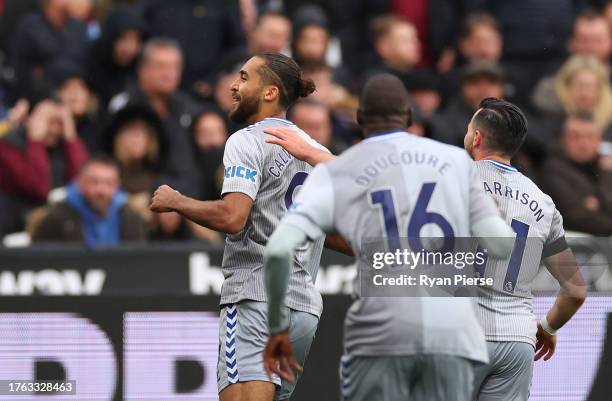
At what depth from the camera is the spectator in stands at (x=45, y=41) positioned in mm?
13539

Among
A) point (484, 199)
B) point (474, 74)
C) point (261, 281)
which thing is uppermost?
point (474, 74)

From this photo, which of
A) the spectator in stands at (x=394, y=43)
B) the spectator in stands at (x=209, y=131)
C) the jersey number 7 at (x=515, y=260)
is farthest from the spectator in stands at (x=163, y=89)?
the jersey number 7 at (x=515, y=260)

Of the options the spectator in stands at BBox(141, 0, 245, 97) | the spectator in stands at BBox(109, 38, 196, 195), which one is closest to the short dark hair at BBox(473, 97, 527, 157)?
the spectator in stands at BBox(109, 38, 196, 195)

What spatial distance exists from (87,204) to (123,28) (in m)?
2.62

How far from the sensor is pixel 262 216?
269 inches

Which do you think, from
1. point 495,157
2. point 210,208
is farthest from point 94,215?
point 495,157

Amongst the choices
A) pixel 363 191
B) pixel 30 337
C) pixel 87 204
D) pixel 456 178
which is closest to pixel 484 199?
pixel 456 178

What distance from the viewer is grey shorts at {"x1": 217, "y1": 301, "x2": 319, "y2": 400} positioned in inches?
266

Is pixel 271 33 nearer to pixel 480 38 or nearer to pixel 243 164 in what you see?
pixel 480 38

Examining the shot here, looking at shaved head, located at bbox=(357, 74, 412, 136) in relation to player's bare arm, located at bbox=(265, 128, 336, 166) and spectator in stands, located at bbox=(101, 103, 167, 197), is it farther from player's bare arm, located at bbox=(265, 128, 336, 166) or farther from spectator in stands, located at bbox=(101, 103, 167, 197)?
spectator in stands, located at bbox=(101, 103, 167, 197)

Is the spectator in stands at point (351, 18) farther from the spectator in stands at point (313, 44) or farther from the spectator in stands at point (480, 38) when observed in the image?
the spectator in stands at point (480, 38)

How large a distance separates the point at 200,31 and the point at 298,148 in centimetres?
747

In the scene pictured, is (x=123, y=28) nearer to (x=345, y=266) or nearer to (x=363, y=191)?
(x=345, y=266)

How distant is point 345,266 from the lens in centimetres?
1019
